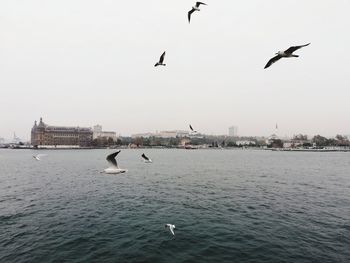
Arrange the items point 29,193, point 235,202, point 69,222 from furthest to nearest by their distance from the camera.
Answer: point 29,193
point 235,202
point 69,222

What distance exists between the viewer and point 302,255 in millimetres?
16797

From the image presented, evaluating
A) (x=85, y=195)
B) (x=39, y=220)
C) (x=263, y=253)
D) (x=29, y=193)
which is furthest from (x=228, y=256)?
(x=29, y=193)

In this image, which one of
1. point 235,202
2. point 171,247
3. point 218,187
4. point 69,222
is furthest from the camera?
point 218,187

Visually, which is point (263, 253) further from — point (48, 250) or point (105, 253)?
point (48, 250)

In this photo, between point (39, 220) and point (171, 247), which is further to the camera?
point (39, 220)

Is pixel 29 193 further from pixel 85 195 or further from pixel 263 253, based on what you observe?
pixel 263 253

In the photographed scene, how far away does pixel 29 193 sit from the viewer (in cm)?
3716

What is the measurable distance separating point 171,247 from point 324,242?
11176 mm

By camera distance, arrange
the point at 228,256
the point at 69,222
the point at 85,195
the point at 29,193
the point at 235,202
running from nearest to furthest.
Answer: the point at 228,256, the point at 69,222, the point at 235,202, the point at 85,195, the point at 29,193

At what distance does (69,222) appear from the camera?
2328cm

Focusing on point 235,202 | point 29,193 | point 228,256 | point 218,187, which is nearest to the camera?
point 228,256

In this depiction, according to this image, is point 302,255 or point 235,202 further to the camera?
point 235,202

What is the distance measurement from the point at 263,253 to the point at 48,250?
14.4 m

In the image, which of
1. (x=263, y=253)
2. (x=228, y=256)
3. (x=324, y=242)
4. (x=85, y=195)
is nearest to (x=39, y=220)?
(x=85, y=195)
